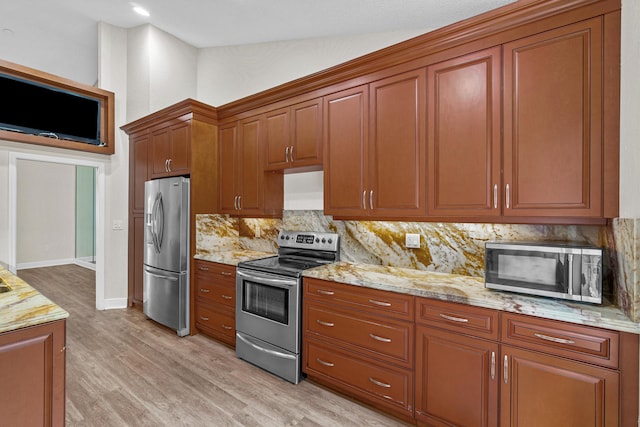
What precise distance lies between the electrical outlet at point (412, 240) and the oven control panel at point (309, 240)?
650 mm

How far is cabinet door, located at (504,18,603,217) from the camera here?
5.25 feet

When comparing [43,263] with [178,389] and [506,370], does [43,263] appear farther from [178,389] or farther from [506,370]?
[506,370]

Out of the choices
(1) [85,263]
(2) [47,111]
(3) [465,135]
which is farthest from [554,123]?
(1) [85,263]

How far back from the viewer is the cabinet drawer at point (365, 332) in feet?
6.43

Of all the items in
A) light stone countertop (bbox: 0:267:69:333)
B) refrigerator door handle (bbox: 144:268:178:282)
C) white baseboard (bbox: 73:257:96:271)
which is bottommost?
white baseboard (bbox: 73:257:96:271)

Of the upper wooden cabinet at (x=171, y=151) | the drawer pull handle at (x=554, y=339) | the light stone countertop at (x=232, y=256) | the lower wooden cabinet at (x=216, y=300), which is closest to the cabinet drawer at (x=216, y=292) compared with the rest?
the lower wooden cabinet at (x=216, y=300)

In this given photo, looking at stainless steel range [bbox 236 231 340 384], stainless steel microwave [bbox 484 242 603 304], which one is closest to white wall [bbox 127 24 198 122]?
stainless steel range [bbox 236 231 340 384]

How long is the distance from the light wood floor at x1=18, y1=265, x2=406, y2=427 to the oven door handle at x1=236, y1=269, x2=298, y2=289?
0.79 meters

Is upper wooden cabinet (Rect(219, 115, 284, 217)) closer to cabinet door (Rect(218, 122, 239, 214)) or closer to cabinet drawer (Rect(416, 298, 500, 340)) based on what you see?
cabinet door (Rect(218, 122, 239, 214))

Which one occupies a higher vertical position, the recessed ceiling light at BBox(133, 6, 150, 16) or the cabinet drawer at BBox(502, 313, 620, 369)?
the recessed ceiling light at BBox(133, 6, 150, 16)

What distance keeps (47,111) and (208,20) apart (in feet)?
7.55

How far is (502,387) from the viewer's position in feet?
5.32

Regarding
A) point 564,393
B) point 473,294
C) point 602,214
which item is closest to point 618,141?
point 602,214

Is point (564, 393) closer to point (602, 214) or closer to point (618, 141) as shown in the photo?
point (602, 214)
